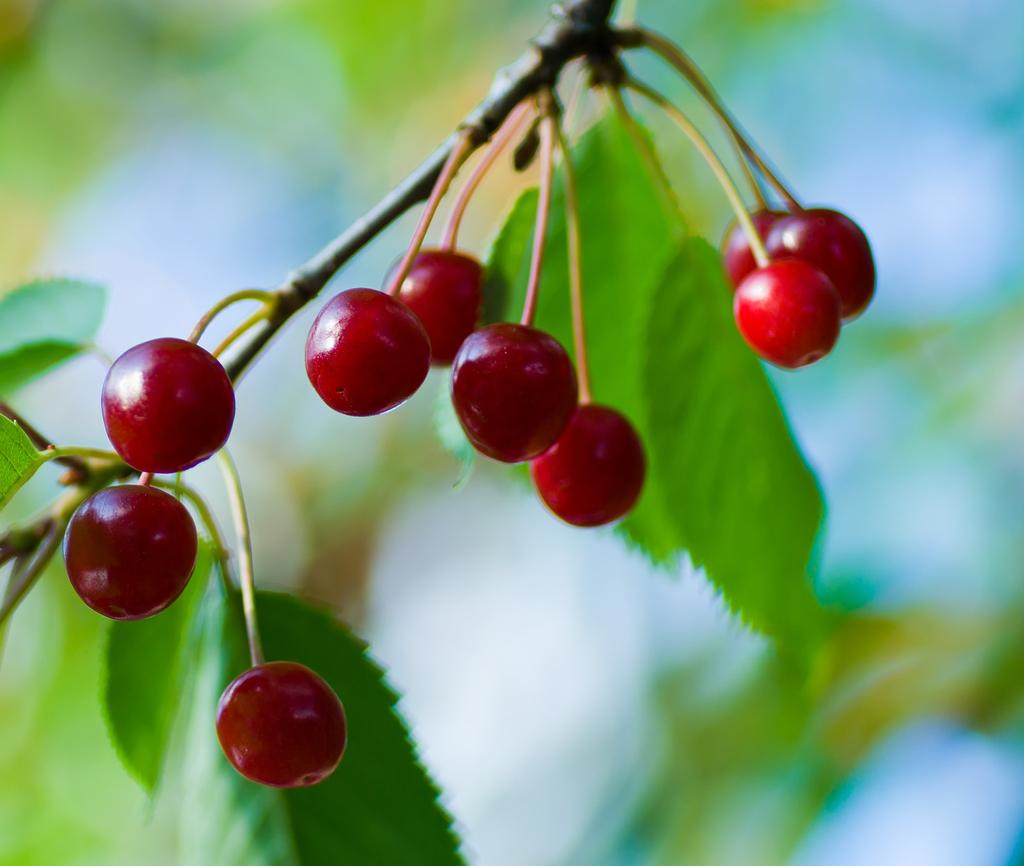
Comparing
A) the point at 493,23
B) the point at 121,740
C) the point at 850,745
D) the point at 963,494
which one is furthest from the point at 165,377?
the point at 493,23

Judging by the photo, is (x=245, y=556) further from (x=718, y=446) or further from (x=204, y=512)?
(x=718, y=446)

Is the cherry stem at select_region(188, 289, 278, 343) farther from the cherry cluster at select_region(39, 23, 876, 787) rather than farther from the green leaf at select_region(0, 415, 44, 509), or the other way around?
the green leaf at select_region(0, 415, 44, 509)


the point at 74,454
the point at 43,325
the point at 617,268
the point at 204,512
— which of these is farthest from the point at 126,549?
the point at 617,268

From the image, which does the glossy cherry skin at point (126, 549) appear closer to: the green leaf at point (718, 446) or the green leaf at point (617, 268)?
the green leaf at point (718, 446)

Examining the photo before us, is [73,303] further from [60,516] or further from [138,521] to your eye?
[138,521]

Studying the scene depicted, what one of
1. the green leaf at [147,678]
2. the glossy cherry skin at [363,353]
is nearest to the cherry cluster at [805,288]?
the glossy cherry skin at [363,353]
